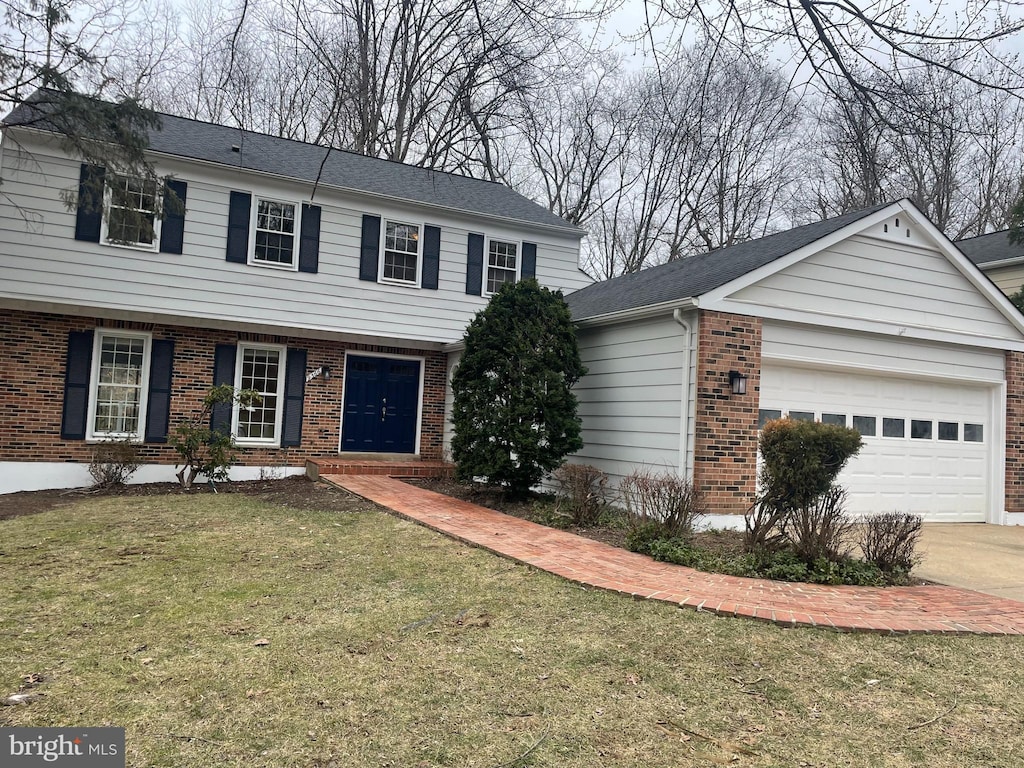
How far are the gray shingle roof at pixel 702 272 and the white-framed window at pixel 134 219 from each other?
7062mm

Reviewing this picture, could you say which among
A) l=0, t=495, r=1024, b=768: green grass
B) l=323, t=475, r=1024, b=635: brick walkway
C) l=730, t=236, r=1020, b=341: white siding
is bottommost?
l=0, t=495, r=1024, b=768: green grass

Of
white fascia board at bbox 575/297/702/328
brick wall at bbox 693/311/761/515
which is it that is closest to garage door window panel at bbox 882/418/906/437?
brick wall at bbox 693/311/761/515

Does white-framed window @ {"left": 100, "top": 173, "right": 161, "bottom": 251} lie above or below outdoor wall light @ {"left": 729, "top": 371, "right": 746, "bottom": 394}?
above

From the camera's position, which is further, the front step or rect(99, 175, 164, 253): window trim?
the front step

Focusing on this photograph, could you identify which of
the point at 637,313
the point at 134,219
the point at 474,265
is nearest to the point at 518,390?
the point at 637,313

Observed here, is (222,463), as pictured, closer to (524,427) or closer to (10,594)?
(524,427)

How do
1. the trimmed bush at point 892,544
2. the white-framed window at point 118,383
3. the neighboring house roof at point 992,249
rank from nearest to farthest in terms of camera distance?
the trimmed bush at point 892,544 < the white-framed window at point 118,383 < the neighboring house roof at point 992,249

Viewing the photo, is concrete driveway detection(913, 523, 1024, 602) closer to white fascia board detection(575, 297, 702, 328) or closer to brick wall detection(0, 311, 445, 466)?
white fascia board detection(575, 297, 702, 328)

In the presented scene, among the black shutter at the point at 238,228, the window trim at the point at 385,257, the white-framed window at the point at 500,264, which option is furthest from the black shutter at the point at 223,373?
the white-framed window at the point at 500,264

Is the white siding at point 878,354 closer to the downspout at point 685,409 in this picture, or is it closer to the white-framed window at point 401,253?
the downspout at point 685,409

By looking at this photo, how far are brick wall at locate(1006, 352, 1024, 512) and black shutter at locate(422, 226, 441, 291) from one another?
10.3m

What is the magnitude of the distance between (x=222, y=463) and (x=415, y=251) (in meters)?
5.58

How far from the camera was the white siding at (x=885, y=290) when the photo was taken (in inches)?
368

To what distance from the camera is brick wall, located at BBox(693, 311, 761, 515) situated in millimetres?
8516
